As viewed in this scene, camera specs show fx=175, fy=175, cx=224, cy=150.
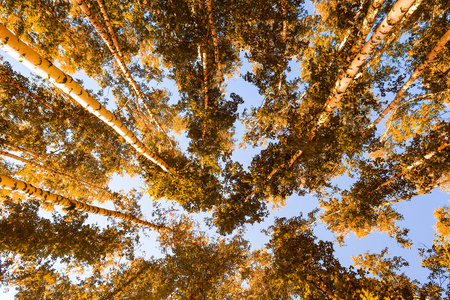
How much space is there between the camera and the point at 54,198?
668 centimetres

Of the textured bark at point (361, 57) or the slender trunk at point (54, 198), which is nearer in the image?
the textured bark at point (361, 57)

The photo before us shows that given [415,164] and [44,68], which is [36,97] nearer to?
[44,68]

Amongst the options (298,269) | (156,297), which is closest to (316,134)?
(298,269)

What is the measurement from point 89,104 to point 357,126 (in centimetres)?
834

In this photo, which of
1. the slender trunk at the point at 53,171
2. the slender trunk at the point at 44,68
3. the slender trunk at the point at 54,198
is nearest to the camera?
the slender trunk at the point at 44,68

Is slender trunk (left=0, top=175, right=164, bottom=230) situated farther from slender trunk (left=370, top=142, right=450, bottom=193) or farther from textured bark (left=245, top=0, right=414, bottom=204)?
slender trunk (left=370, top=142, right=450, bottom=193)

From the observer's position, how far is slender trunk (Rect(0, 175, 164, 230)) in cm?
520

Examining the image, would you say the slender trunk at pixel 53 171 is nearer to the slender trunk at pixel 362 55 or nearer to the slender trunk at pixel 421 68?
the slender trunk at pixel 362 55

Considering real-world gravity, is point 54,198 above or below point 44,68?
below

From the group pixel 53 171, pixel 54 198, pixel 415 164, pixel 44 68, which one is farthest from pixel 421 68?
pixel 53 171

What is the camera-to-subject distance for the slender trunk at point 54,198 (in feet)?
17.1

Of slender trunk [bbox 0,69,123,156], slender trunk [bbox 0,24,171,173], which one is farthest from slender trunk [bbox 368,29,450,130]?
slender trunk [bbox 0,69,123,156]

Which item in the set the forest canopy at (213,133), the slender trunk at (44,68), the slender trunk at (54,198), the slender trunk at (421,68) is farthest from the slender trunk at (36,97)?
the slender trunk at (421,68)

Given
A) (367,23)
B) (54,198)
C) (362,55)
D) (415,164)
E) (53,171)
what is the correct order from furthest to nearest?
(53,171) < (54,198) < (415,164) < (362,55) < (367,23)
